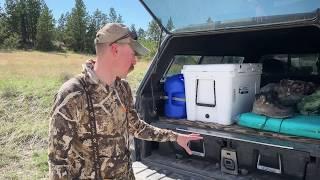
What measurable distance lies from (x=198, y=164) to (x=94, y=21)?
97580 millimetres

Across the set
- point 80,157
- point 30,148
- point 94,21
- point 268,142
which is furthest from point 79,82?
point 94,21

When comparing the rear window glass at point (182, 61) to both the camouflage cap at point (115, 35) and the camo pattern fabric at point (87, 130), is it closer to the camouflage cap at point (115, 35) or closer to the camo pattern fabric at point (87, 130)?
the camo pattern fabric at point (87, 130)

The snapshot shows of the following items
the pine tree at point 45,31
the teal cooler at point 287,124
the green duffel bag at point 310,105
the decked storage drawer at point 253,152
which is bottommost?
the decked storage drawer at point 253,152

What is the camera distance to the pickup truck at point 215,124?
9.55 feet

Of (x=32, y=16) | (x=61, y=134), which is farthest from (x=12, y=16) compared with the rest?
(x=61, y=134)

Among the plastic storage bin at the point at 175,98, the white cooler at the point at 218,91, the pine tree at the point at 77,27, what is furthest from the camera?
the pine tree at the point at 77,27

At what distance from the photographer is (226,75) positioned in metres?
3.37

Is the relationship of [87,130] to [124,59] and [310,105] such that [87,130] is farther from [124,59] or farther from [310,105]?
[310,105]

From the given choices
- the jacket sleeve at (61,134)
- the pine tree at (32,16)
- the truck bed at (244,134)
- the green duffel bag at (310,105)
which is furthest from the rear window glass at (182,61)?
the pine tree at (32,16)

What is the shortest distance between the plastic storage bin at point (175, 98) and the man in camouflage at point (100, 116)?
1492mm

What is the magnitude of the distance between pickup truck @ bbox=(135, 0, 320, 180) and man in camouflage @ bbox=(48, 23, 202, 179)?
1141mm

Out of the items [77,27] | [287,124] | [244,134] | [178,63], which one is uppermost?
[77,27]

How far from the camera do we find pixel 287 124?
10.1ft

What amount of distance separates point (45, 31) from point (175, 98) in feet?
289
